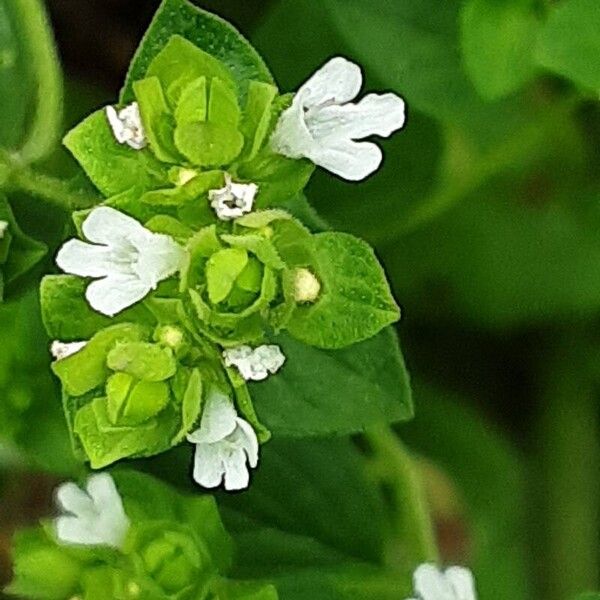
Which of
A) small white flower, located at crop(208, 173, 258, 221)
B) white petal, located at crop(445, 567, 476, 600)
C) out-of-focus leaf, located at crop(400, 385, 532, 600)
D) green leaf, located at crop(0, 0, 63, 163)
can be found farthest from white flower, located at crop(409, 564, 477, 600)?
out-of-focus leaf, located at crop(400, 385, 532, 600)

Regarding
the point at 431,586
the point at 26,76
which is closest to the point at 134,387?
the point at 431,586

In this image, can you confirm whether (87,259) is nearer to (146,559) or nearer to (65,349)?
(65,349)

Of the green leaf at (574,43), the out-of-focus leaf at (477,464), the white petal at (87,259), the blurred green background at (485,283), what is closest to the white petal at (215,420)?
the white petal at (87,259)

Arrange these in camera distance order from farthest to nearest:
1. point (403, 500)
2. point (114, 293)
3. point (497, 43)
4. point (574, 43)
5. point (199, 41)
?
1. point (403, 500)
2. point (497, 43)
3. point (574, 43)
4. point (199, 41)
5. point (114, 293)

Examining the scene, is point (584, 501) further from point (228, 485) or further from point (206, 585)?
point (228, 485)

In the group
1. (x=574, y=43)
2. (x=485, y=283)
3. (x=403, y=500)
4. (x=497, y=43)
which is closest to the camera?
(x=574, y=43)

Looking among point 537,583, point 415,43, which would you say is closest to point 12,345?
point 415,43

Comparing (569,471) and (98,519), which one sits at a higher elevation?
(98,519)
